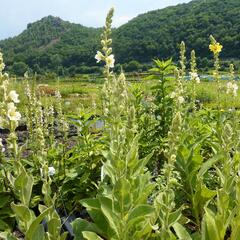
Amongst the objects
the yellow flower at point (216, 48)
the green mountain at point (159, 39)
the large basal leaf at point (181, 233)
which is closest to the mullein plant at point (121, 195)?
the large basal leaf at point (181, 233)

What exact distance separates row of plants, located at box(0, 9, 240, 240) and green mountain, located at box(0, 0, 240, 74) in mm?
58160

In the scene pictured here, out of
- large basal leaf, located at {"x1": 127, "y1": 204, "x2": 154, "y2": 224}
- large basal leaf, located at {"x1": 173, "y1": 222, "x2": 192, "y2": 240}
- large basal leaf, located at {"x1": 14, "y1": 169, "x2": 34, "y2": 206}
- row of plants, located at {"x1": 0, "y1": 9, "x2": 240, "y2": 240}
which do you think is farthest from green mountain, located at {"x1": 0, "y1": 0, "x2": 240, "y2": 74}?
large basal leaf, located at {"x1": 14, "y1": 169, "x2": 34, "y2": 206}

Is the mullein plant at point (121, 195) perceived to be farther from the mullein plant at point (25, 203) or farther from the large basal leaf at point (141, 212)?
the mullein plant at point (25, 203)

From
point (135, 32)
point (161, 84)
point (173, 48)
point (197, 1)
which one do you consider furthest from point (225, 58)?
point (161, 84)

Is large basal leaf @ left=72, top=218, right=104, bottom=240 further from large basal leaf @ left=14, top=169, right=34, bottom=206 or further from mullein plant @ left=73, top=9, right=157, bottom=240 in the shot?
large basal leaf @ left=14, top=169, right=34, bottom=206

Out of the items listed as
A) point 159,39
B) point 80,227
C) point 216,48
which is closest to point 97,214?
point 80,227

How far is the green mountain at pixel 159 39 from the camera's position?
272 ft

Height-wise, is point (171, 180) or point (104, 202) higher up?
point (171, 180)

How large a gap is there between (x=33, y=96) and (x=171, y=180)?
295 centimetres

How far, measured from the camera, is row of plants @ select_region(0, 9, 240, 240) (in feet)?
9.28

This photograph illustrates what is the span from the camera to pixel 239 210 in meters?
2.78

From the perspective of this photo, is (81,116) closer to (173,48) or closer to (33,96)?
(33,96)

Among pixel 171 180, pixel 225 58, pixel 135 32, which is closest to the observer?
pixel 171 180

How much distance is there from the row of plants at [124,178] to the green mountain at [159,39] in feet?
191
